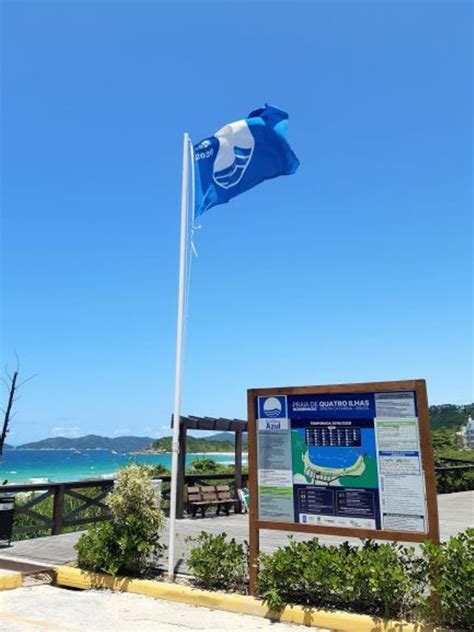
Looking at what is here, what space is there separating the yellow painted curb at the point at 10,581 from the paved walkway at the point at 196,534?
0.84m

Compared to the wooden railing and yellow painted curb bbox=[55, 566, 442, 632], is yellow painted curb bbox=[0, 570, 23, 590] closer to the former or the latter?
yellow painted curb bbox=[55, 566, 442, 632]

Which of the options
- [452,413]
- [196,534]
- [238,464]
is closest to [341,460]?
[196,534]

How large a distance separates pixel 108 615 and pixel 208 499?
9146mm

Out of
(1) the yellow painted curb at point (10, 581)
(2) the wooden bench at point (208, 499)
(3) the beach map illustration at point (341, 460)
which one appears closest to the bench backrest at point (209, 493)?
(2) the wooden bench at point (208, 499)

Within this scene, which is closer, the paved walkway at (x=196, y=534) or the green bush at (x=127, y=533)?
the green bush at (x=127, y=533)

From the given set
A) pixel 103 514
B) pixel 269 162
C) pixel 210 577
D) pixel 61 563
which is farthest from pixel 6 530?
pixel 269 162

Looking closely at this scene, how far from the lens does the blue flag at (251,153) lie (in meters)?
7.92

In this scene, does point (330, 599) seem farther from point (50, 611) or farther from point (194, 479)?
point (194, 479)

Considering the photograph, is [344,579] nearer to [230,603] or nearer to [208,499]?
[230,603]

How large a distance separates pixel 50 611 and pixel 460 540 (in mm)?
4401

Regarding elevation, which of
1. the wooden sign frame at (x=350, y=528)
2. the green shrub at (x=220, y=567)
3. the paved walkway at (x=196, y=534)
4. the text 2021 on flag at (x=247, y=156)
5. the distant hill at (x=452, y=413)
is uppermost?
the distant hill at (x=452, y=413)

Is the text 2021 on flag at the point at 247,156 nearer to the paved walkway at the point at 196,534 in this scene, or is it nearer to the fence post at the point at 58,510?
the paved walkway at the point at 196,534

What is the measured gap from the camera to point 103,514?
12.6 metres

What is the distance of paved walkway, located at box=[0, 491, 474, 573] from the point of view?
8.58m
